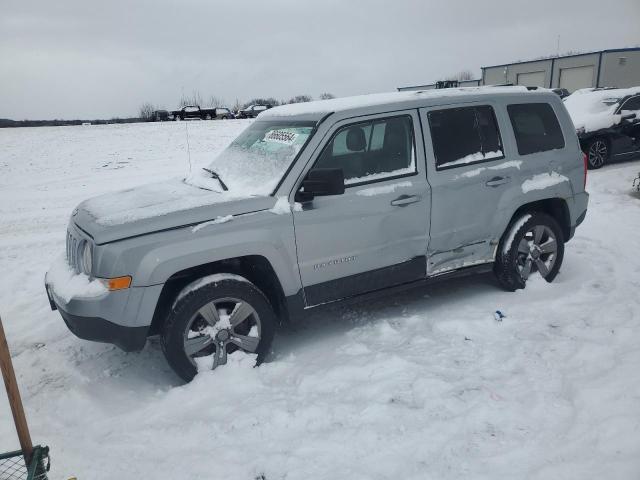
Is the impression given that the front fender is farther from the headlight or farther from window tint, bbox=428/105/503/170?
window tint, bbox=428/105/503/170

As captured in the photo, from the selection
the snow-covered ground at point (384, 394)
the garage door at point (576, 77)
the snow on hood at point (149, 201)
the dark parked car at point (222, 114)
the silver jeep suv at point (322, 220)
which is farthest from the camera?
the dark parked car at point (222, 114)

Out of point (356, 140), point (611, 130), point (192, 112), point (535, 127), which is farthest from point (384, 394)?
point (192, 112)

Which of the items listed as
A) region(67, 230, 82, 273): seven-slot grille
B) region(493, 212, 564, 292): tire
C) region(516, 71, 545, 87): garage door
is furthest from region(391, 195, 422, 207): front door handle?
region(516, 71, 545, 87): garage door

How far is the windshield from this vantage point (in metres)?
3.67

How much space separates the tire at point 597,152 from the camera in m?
11.4

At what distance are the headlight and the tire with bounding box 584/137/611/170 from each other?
11.7 meters

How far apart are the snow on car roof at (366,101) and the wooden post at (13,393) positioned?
8.82 feet

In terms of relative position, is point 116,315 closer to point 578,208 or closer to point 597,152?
point 578,208

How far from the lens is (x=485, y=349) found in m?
3.68

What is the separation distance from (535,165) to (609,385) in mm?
2169

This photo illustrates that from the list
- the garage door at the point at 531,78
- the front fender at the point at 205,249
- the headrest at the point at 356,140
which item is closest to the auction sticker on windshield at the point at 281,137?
the headrest at the point at 356,140

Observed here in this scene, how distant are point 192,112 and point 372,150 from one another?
4010 cm

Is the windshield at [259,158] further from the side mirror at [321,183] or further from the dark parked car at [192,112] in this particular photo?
the dark parked car at [192,112]

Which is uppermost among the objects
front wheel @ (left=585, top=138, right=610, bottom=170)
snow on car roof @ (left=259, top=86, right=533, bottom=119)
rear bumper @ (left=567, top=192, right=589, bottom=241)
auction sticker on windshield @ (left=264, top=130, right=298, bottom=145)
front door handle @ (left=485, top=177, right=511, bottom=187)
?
snow on car roof @ (left=259, top=86, right=533, bottom=119)
